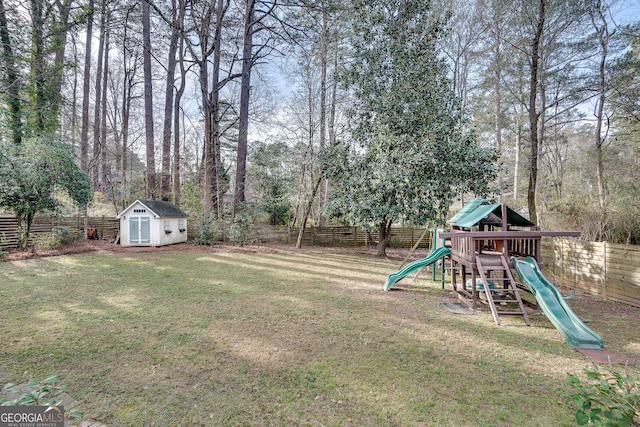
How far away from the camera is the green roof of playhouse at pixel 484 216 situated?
19.0 feet

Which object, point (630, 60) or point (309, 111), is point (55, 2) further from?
point (630, 60)

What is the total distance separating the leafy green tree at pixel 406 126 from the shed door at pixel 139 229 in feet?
29.5

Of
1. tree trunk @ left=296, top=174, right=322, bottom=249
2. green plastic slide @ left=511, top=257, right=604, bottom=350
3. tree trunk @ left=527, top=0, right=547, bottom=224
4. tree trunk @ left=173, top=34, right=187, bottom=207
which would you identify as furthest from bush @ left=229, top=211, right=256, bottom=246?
tree trunk @ left=527, top=0, right=547, bottom=224

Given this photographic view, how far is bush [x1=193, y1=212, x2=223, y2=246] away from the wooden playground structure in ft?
35.1

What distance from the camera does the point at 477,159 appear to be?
9.76 metres

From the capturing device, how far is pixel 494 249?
706 centimetres

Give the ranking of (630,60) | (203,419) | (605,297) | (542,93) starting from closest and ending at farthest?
1. (203,419)
2. (605,297)
3. (630,60)
4. (542,93)

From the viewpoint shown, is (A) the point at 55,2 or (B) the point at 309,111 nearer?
(A) the point at 55,2

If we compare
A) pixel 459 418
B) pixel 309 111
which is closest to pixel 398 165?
pixel 309 111

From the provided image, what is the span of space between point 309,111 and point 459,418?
13.3 meters

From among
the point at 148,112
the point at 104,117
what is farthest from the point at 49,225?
the point at 104,117

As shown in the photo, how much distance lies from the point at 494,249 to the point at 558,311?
275cm

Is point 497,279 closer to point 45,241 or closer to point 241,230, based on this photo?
point 241,230

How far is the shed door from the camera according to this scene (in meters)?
12.7
